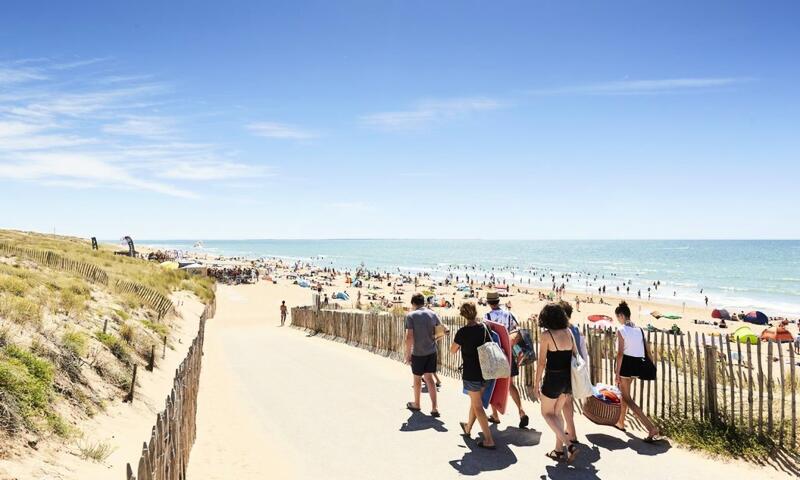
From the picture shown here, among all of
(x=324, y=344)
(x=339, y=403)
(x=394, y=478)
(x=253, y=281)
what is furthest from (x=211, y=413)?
(x=253, y=281)

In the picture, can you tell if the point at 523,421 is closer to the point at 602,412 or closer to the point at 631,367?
the point at 602,412

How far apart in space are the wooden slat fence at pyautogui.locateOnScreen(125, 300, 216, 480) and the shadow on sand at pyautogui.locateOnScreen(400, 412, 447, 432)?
289 cm

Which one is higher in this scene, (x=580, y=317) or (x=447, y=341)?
(x=447, y=341)

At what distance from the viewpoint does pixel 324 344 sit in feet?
58.4

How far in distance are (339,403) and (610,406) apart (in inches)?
175

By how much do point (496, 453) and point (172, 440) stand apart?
3.66 meters

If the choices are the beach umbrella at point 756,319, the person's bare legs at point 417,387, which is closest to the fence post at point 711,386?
the person's bare legs at point 417,387

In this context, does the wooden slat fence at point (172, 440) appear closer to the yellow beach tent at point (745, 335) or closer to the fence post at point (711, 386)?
the fence post at point (711, 386)

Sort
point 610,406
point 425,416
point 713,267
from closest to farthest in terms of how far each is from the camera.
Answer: point 610,406, point 425,416, point 713,267

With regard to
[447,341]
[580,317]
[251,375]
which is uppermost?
[447,341]

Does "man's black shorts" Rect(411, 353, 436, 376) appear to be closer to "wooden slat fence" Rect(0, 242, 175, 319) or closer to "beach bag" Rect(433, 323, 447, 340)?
"beach bag" Rect(433, 323, 447, 340)

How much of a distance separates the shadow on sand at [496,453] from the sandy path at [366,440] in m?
0.01

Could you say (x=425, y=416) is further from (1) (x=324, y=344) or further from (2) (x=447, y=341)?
(1) (x=324, y=344)

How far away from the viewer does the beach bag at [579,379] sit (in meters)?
5.65
